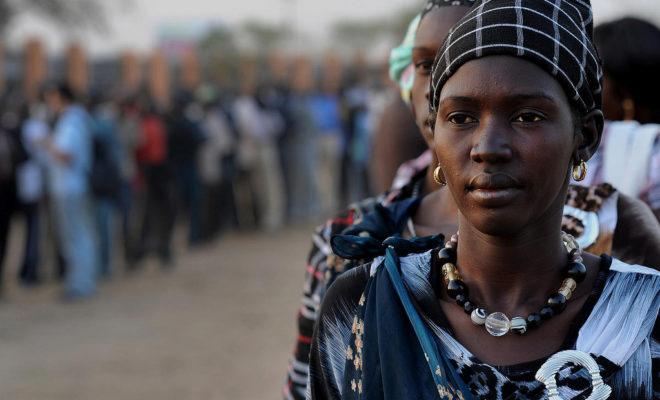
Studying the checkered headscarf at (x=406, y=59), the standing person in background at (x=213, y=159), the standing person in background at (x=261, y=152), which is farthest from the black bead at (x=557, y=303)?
the standing person in background at (x=261, y=152)

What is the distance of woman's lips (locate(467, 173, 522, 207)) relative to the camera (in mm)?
1492

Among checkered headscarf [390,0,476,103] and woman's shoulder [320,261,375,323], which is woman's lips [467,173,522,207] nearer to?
woman's shoulder [320,261,375,323]

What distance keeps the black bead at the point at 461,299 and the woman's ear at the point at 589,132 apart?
0.33 meters

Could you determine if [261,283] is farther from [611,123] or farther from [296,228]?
[611,123]

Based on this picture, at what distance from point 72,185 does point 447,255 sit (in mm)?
7128

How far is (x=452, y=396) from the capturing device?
1499 millimetres

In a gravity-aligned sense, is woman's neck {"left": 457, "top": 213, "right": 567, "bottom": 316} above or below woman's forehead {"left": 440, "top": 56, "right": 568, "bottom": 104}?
below

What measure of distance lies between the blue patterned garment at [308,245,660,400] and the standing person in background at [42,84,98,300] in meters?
6.90

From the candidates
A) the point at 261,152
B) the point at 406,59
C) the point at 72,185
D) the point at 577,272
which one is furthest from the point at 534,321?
the point at 261,152

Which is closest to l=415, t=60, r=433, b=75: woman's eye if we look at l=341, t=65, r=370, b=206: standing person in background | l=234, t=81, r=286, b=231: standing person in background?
l=234, t=81, r=286, b=231: standing person in background

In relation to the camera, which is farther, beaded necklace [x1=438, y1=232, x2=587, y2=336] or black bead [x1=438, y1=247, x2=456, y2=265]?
black bead [x1=438, y1=247, x2=456, y2=265]

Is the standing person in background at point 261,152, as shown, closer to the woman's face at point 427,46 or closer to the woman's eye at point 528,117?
the woman's face at point 427,46

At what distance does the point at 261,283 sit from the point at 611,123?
7.25m

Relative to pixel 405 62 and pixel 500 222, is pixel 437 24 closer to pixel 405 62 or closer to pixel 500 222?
pixel 405 62
